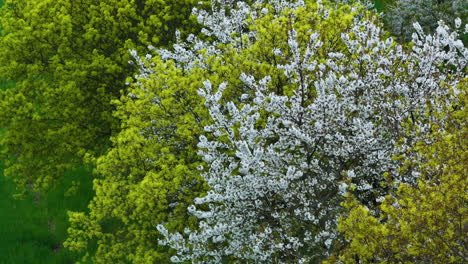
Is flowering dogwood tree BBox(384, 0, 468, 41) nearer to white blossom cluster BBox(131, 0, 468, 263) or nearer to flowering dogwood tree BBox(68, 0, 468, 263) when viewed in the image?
flowering dogwood tree BBox(68, 0, 468, 263)

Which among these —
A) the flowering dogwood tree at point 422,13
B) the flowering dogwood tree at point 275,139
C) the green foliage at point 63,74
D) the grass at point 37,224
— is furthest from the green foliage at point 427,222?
the flowering dogwood tree at point 422,13

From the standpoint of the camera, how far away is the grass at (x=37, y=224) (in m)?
19.2

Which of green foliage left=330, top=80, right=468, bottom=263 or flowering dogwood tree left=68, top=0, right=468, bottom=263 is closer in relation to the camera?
green foliage left=330, top=80, right=468, bottom=263

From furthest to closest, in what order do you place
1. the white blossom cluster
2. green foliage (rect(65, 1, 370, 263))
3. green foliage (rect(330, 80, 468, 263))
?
green foliage (rect(65, 1, 370, 263)) < the white blossom cluster < green foliage (rect(330, 80, 468, 263))

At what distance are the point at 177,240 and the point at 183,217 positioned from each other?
164 cm

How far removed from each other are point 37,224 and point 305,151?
1386cm

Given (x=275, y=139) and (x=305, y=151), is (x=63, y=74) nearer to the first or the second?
(x=275, y=139)

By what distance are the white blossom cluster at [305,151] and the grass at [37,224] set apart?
9514mm

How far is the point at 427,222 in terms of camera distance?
24.1ft

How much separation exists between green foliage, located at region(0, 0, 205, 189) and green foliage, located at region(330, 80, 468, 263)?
1276 centimetres

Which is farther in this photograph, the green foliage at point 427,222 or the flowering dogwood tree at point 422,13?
the flowering dogwood tree at point 422,13

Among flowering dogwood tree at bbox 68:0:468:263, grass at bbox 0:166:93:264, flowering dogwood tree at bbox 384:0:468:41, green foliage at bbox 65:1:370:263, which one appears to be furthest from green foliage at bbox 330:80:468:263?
flowering dogwood tree at bbox 384:0:468:41

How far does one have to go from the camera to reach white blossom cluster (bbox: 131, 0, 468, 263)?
402 inches

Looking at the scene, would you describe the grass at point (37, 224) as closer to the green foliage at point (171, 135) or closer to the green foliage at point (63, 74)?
the green foliage at point (63, 74)
